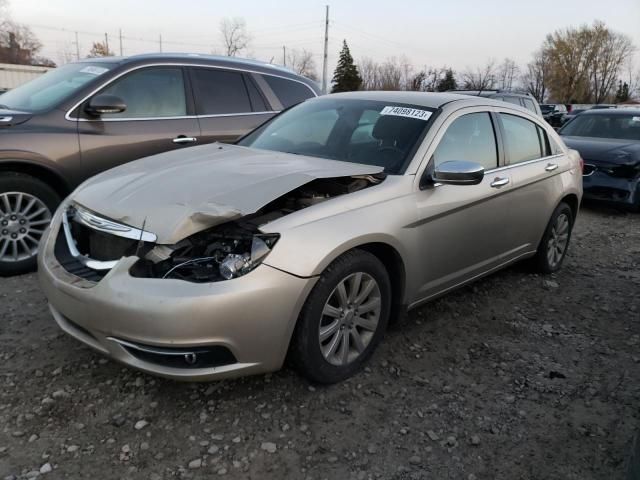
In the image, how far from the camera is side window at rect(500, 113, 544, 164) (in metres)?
4.25

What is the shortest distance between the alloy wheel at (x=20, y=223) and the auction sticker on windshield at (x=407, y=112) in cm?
286

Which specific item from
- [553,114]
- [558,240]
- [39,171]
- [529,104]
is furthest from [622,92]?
[39,171]

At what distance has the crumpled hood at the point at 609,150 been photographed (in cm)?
807

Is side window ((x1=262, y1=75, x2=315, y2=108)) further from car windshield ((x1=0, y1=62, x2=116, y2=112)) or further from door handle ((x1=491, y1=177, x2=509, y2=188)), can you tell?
door handle ((x1=491, y1=177, x2=509, y2=188))

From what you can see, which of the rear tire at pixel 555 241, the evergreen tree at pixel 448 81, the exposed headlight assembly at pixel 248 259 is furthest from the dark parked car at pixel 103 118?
the evergreen tree at pixel 448 81

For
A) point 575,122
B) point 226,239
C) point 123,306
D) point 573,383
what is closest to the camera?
point 123,306

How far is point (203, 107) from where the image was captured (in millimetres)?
5340

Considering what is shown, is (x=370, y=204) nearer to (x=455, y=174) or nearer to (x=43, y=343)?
(x=455, y=174)

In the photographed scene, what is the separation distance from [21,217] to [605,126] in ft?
30.0

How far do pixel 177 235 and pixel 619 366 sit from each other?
2871 mm

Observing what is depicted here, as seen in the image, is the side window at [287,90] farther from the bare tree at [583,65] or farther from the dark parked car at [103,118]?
the bare tree at [583,65]

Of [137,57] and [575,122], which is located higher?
[137,57]

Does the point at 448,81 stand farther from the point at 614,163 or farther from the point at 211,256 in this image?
the point at 211,256

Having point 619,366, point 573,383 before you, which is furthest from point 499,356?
point 619,366
